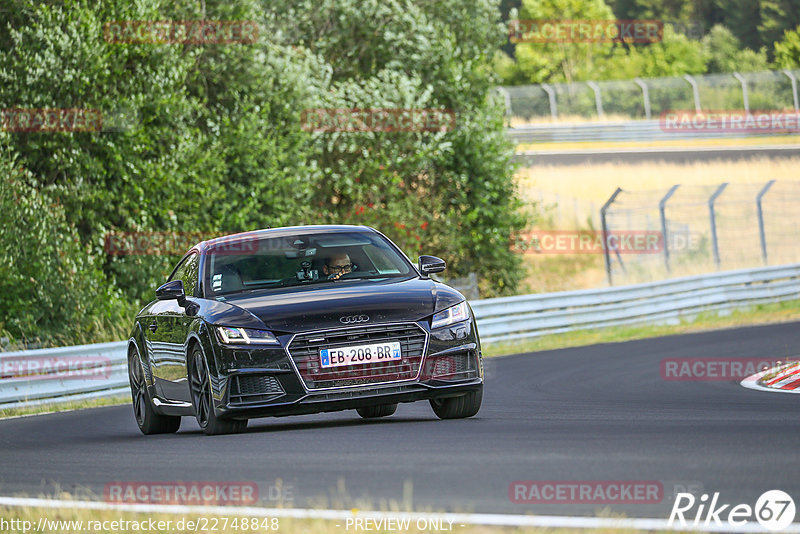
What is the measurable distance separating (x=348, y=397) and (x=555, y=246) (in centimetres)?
3216

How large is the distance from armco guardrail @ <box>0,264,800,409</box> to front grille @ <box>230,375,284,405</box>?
23.1ft

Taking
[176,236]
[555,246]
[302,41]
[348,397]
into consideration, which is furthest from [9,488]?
[555,246]

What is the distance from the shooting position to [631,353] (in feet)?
60.6

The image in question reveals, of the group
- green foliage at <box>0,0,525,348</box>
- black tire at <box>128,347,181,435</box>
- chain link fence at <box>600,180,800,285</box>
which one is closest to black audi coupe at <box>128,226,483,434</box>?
black tire at <box>128,347,181,435</box>

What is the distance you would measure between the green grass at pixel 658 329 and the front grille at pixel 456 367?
1151 centimetres

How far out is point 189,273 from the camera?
10883 mm

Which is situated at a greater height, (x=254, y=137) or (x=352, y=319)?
(x=352, y=319)

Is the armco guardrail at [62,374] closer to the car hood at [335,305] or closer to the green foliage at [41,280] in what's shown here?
the green foliage at [41,280]

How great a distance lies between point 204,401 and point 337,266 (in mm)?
1432

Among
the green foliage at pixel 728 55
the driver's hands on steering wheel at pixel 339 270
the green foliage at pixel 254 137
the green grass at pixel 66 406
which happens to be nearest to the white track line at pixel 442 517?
the driver's hands on steering wheel at pixel 339 270

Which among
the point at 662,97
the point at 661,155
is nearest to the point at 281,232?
the point at 661,155

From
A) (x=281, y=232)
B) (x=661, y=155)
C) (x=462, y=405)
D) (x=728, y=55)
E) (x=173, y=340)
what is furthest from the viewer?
(x=728, y=55)

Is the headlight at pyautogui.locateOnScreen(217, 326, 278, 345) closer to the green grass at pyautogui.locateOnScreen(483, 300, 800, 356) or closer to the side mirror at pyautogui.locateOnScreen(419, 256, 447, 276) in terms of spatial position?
the side mirror at pyautogui.locateOnScreen(419, 256, 447, 276)

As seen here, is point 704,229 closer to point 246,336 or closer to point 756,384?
point 756,384
